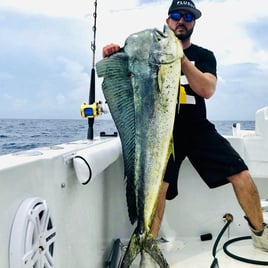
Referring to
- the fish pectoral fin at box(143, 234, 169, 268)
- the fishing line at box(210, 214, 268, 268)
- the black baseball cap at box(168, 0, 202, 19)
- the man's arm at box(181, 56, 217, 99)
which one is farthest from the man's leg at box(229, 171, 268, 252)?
the black baseball cap at box(168, 0, 202, 19)

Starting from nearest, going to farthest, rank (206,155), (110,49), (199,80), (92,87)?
Result: 1. (110,49)
2. (199,80)
3. (206,155)
4. (92,87)

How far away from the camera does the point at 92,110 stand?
284 centimetres

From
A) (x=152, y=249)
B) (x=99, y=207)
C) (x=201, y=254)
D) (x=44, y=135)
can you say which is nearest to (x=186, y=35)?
(x=99, y=207)

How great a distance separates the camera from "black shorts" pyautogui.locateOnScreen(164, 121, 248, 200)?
2713 millimetres

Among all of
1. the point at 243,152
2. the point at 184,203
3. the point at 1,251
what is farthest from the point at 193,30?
the point at 1,251

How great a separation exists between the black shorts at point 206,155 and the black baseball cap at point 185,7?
0.78m

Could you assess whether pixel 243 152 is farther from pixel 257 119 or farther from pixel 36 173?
pixel 36 173

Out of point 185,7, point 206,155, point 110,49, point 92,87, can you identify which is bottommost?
point 206,155

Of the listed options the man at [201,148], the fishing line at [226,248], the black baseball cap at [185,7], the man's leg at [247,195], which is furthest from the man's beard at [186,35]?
the fishing line at [226,248]

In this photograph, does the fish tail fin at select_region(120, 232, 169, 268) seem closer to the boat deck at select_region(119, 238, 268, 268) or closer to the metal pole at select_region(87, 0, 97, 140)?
the boat deck at select_region(119, 238, 268, 268)

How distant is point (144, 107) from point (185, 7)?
1.04m

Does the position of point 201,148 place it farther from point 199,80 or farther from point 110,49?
point 110,49

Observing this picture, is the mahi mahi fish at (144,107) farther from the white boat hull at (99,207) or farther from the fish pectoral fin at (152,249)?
the white boat hull at (99,207)

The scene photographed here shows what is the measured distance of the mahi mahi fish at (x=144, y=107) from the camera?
1.70m
